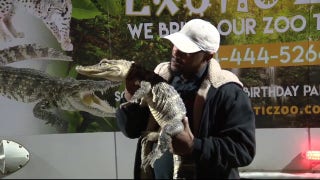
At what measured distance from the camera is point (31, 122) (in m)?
2.92

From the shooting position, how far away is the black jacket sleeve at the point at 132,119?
279 cm

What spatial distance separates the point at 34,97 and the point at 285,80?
1.65 metres

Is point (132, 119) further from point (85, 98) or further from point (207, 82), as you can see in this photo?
point (207, 82)

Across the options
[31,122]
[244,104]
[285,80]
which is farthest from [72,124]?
[285,80]

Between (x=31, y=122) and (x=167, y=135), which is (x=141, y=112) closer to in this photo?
(x=167, y=135)

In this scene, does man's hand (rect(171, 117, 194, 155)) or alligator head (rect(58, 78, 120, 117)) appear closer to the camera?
man's hand (rect(171, 117, 194, 155))

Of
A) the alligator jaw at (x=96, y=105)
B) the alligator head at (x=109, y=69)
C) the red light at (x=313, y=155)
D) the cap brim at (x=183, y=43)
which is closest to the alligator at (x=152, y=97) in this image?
the alligator head at (x=109, y=69)

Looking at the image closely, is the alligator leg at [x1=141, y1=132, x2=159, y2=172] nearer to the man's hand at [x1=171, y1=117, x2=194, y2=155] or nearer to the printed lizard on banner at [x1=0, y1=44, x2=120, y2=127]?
the man's hand at [x1=171, y1=117, x2=194, y2=155]

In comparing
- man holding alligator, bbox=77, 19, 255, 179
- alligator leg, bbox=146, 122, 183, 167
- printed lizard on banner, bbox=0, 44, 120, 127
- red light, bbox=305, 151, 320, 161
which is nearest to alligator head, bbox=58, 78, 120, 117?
printed lizard on banner, bbox=0, 44, 120, 127

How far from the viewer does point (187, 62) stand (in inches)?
106

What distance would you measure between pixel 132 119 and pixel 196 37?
0.66 metres

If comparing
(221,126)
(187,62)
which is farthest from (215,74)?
(221,126)

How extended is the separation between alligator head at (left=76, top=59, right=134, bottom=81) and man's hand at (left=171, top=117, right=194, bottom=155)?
50 centimetres

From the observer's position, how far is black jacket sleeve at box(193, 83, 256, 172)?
264 centimetres
